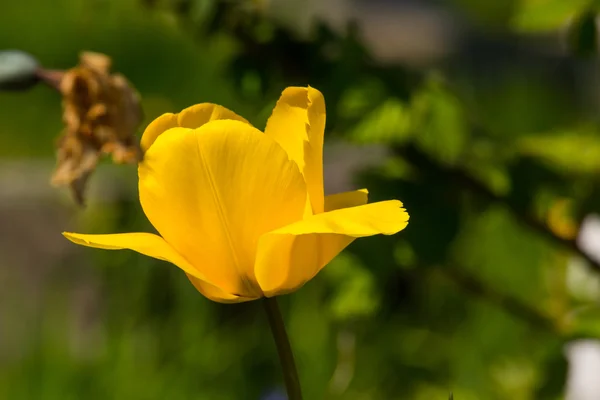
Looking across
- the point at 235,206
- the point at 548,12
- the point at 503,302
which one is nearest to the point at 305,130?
the point at 235,206

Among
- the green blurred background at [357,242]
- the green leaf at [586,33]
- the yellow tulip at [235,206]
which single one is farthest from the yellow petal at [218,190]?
the green leaf at [586,33]

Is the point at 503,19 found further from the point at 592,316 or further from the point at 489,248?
the point at 592,316

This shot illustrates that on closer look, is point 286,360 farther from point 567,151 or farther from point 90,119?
point 567,151

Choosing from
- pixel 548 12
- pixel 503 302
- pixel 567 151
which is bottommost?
pixel 503 302

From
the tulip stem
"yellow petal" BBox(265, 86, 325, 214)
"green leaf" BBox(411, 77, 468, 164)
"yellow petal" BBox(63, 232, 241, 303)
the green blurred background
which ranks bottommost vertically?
the green blurred background

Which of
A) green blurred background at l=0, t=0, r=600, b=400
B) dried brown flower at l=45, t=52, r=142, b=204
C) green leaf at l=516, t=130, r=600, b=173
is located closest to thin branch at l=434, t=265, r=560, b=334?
green blurred background at l=0, t=0, r=600, b=400

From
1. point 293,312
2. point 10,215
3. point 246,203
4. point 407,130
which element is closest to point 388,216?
point 246,203

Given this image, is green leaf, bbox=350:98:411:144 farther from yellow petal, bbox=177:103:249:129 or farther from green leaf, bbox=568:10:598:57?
yellow petal, bbox=177:103:249:129
